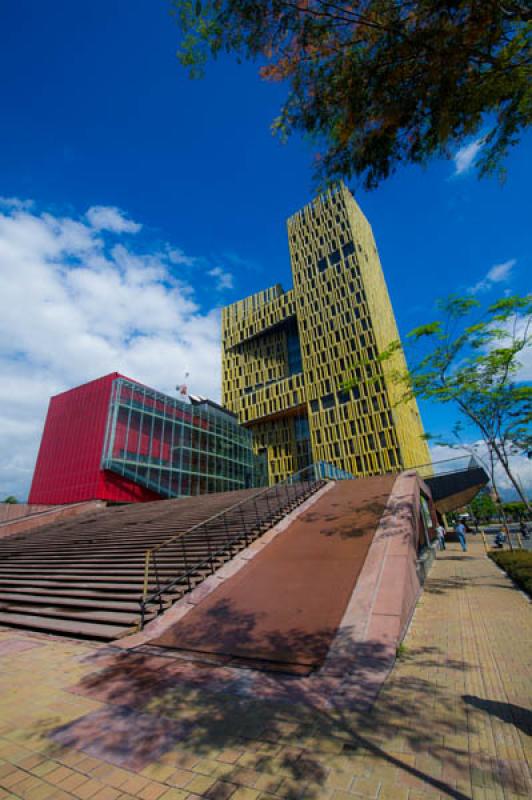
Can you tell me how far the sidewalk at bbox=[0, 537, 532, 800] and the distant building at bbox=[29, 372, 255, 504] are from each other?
1945 centimetres

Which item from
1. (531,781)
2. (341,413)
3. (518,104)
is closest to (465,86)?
(518,104)

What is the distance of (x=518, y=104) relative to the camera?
14.6 ft

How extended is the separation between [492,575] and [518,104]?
10610mm

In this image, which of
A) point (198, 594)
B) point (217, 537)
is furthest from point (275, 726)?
point (217, 537)

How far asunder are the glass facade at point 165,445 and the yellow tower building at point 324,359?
13192 mm

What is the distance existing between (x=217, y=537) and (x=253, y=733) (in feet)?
22.9

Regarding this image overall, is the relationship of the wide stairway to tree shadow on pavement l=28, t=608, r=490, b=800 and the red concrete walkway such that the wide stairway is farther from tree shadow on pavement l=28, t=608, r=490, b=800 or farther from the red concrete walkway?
tree shadow on pavement l=28, t=608, r=490, b=800

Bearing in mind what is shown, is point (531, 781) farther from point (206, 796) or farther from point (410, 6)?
point (410, 6)

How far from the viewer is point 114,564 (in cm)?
860

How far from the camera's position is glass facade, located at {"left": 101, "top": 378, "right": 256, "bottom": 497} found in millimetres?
23297

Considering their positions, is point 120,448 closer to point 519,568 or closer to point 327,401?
point 519,568

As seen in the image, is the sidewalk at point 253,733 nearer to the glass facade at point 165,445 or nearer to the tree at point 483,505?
the glass facade at point 165,445

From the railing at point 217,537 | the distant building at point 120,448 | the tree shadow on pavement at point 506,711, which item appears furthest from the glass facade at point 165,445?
the tree shadow on pavement at point 506,711

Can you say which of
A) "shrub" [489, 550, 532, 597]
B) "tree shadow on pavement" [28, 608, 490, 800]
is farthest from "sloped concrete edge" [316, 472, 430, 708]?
"shrub" [489, 550, 532, 597]
